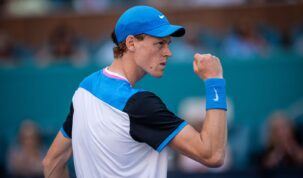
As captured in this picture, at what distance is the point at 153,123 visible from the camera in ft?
9.77

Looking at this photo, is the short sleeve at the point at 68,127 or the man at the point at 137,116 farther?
the short sleeve at the point at 68,127

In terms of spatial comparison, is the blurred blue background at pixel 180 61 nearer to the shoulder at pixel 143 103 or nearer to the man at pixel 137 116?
the man at pixel 137 116

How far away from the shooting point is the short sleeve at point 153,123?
2971 millimetres

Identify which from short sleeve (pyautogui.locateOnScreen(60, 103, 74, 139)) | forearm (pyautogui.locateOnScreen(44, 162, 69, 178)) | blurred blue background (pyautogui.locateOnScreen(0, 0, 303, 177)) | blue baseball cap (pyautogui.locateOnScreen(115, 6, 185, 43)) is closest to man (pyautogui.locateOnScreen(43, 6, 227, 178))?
blue baseball cap (pyautogui.locateOnScreen(115, 6, 185, 43))

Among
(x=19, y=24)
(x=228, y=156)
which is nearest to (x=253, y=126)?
(x=228, y=156)

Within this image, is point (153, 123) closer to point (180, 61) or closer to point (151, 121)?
point (151, 121)

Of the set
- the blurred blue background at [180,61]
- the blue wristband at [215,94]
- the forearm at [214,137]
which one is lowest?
the blurred blue background at [180,61]

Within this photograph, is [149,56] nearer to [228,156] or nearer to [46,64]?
[228,156]

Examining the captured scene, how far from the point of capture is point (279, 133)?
22.9ft

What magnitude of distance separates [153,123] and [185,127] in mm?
151

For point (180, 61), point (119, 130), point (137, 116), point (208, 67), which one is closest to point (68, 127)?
point (119, 130)

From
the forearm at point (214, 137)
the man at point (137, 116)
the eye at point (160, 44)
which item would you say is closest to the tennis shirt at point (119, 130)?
the man at point (137, 116)

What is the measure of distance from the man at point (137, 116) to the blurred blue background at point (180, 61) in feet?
12.6

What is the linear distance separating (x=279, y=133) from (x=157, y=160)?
13.5ft
